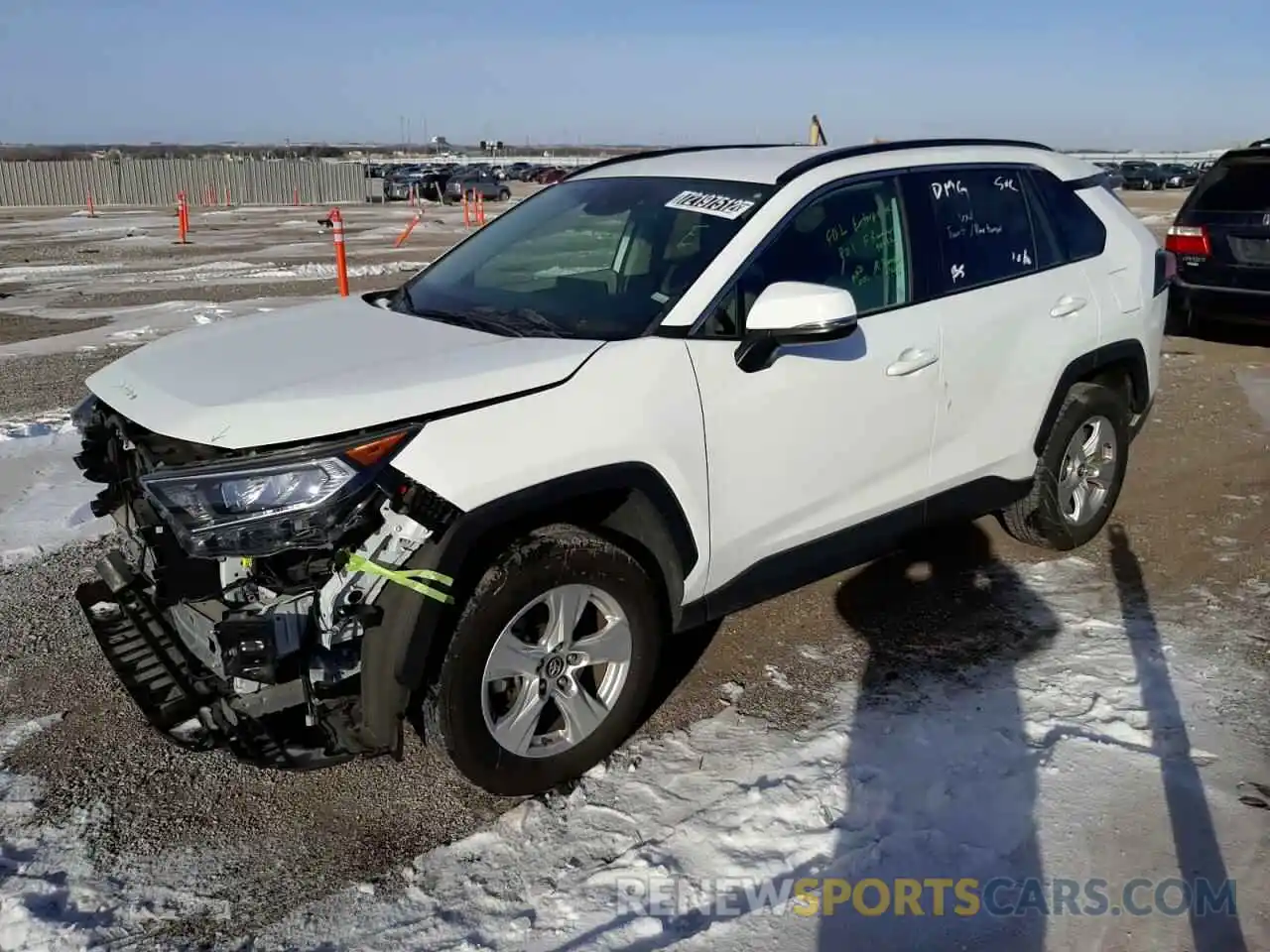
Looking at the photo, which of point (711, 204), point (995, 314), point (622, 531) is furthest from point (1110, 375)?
point (622, 531)

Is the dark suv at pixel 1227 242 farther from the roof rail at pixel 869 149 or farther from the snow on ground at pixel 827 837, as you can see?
the snow on ground at pixel 827 837

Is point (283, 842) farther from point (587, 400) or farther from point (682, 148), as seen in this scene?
point (682, 148)

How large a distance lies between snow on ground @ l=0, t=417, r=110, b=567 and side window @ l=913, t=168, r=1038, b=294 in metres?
4.15

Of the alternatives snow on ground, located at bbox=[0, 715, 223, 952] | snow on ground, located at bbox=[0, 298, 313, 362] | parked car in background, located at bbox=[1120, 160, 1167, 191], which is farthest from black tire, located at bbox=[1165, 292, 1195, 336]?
parked car in background, located at bbox=[1120, 160, 1167, 191]

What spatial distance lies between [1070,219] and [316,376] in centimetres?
353

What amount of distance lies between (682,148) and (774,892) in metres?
2.96

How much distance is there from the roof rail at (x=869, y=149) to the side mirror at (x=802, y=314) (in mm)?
635

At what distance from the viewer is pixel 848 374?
3.69 m

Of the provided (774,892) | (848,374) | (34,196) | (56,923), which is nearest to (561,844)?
(774,892)

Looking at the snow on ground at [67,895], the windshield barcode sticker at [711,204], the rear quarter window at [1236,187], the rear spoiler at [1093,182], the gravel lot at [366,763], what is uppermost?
the rear quarter window at [1236,187]

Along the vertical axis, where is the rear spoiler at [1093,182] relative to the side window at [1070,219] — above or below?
above

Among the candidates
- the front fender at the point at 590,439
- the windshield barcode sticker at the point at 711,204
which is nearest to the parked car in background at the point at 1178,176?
the windshield barcode sticker at the point at 711,204

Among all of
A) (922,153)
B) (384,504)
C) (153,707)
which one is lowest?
(153,707)

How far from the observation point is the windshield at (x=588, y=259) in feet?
11.6
